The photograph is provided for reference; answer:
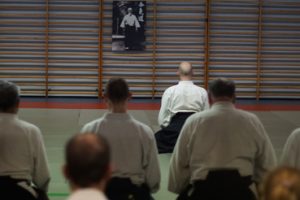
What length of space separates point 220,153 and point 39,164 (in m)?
1.48

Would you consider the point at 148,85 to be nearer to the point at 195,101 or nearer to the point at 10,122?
the point at 195,101

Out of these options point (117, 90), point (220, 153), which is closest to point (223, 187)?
point (220, 153)

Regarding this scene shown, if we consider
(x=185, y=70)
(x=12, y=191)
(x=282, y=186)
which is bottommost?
(x=12, y=191)

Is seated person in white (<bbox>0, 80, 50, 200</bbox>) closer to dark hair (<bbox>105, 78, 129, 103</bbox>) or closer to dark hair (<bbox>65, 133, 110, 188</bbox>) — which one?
dark hair (<bbox>105, 78, 129, 103</bbox>)

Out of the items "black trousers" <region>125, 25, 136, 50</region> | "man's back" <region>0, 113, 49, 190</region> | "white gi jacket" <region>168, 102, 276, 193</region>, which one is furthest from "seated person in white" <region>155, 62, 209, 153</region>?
"black trousers" <region>125, 25, 136, 50</region>

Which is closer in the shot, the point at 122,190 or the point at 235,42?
the point at 122,190

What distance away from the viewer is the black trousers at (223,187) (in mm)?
4477

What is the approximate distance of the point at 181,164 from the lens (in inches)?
191

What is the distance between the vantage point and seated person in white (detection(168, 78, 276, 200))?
15.0 ft

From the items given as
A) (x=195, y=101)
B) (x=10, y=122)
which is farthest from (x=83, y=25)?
(x=10, y=122)

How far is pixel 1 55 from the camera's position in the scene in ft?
52.6

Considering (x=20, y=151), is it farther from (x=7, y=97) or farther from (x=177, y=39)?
(x=177, y=39)

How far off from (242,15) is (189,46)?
1.76 meters

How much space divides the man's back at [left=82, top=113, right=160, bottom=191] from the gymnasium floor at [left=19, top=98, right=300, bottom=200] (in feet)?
6.74
